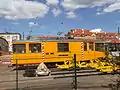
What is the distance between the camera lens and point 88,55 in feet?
95.1

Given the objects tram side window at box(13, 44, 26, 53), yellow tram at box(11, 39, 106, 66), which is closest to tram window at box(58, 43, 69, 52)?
yellow tram at box(11, 39, 106, 66)

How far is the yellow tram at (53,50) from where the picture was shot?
26709 millimetres

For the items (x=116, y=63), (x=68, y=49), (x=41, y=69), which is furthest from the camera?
(x=68, y=49)

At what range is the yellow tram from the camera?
2671cm

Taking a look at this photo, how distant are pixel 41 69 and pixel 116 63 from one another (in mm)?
13669

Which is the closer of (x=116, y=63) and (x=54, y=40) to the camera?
(x=116, y=63)

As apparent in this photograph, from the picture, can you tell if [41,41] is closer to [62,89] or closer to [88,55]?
[88,55]

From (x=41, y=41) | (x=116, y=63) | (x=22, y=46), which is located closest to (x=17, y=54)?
(x=22, y=46)

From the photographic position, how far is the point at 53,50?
27.7m

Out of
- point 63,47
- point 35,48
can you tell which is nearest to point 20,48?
point 35,48

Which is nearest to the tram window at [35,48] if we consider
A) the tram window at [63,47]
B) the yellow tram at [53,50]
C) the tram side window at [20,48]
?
the yellow tram at [53,50]

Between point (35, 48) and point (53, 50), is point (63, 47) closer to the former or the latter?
point (53, 50)

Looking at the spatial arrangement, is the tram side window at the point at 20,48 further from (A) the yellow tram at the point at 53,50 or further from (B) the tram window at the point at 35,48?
(B) the tram window at the point at 35,48

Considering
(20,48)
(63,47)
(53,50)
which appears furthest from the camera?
(63,47)
